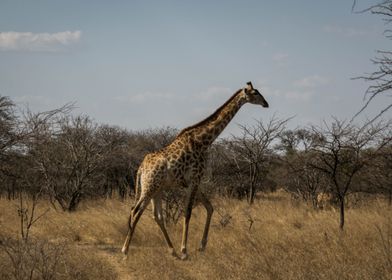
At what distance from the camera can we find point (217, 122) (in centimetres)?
945

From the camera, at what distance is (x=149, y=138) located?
29.6 metres

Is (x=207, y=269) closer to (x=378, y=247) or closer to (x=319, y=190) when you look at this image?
(x=378, y=247)

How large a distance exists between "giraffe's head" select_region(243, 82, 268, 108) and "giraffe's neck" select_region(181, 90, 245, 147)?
124mm

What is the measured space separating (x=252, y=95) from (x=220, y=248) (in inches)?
122

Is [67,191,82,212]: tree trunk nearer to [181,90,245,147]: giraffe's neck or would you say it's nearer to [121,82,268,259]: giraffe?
[121,82,268,259]: giraffe

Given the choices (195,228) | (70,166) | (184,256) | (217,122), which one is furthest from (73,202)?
(184,256)

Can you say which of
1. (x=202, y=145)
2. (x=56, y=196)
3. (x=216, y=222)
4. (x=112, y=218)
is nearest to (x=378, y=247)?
(x=202, y=145)

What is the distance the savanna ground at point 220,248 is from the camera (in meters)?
6.02

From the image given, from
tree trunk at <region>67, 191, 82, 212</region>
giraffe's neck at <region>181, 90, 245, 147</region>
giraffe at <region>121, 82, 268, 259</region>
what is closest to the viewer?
giraffe at <region>121, 82, 268, 259</region>

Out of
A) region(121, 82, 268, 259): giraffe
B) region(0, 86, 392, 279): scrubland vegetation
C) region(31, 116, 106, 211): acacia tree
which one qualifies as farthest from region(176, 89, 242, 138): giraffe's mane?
region(31, 116, 106, 211): acacia tree

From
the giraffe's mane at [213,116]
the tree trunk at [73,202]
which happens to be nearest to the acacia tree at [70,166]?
the tree trunk at [73,202]

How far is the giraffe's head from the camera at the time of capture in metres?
9.59

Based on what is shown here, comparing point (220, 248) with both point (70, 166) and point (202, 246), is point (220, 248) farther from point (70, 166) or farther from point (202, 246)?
point (70, 166)

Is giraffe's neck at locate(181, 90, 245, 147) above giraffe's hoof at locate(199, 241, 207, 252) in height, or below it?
above
